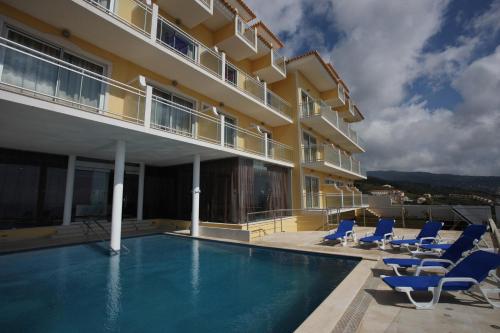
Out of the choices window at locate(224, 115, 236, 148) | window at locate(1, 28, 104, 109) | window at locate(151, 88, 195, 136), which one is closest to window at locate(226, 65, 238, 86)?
window at locate(224, 115, 236, 148)

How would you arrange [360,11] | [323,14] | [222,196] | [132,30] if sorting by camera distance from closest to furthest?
[132,30], [360,11], [222,196], [323,14]

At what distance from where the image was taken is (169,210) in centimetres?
1495

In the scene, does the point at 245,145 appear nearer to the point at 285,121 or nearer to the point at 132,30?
the point at 285,121

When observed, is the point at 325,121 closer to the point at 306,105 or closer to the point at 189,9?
the point at 306,105

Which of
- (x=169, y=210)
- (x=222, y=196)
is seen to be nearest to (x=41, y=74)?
(x=222, y=196)

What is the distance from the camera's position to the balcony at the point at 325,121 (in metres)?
17.6

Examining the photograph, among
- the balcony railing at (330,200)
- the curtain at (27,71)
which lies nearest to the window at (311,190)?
the balcony railing at (330,200)

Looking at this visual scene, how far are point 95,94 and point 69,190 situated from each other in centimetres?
588

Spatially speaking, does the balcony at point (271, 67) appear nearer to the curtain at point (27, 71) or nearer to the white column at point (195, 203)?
the white column at point (195, 203)

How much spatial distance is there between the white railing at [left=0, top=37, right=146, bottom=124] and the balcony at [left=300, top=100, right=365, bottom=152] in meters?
12.1

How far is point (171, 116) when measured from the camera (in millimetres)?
9938

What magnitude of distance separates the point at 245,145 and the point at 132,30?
23.5 ft

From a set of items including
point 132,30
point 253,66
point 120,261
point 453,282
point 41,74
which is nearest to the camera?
point 453,282

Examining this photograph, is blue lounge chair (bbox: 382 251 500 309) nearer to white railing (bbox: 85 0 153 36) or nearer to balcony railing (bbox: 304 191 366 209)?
white railing (bbox: 85 0 153 36)
